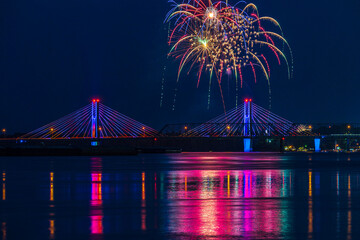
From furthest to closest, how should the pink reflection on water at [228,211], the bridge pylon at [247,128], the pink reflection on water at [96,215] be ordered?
the bridge pylon at [247,128], the pink reflection on water at [228,211], the pink reflection on water at [96,215]

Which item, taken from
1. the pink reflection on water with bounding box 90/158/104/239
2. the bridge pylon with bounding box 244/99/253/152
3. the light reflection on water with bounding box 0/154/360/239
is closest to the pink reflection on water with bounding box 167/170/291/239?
the light reflection on water with bounding box 0/154/360/239

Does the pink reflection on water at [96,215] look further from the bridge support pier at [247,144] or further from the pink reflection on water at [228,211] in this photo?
the bridge support pier at [247,144]

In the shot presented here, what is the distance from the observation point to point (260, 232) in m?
11.0

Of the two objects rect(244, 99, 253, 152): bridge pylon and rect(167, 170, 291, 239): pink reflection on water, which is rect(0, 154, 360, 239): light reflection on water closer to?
rect(167, 170, 291, 239): pink reflection on water

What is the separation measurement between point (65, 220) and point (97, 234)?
220cm

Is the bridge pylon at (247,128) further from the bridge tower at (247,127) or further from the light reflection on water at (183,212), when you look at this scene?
the light reflection on water at (183,212)

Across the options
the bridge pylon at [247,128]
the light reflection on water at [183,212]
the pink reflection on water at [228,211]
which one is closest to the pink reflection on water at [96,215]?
the light reflection on water at [183,212]

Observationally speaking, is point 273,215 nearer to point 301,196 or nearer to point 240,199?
point 240,199

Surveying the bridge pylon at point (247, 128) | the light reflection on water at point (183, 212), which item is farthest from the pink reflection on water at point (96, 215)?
the bridge pylon at point (247, 128)

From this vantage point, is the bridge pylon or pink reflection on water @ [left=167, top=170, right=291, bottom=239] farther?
the bridge pylon

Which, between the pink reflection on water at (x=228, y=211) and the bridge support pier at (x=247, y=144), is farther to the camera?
the bridge support pier at (x=247, y=144)

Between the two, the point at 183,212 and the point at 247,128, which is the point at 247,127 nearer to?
the point at 247,128

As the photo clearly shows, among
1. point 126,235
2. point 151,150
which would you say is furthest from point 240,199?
point 151,150

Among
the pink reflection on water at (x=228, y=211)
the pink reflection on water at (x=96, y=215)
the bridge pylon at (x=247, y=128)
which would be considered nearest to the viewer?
the pink reflection on water at (x=96, y=215)
